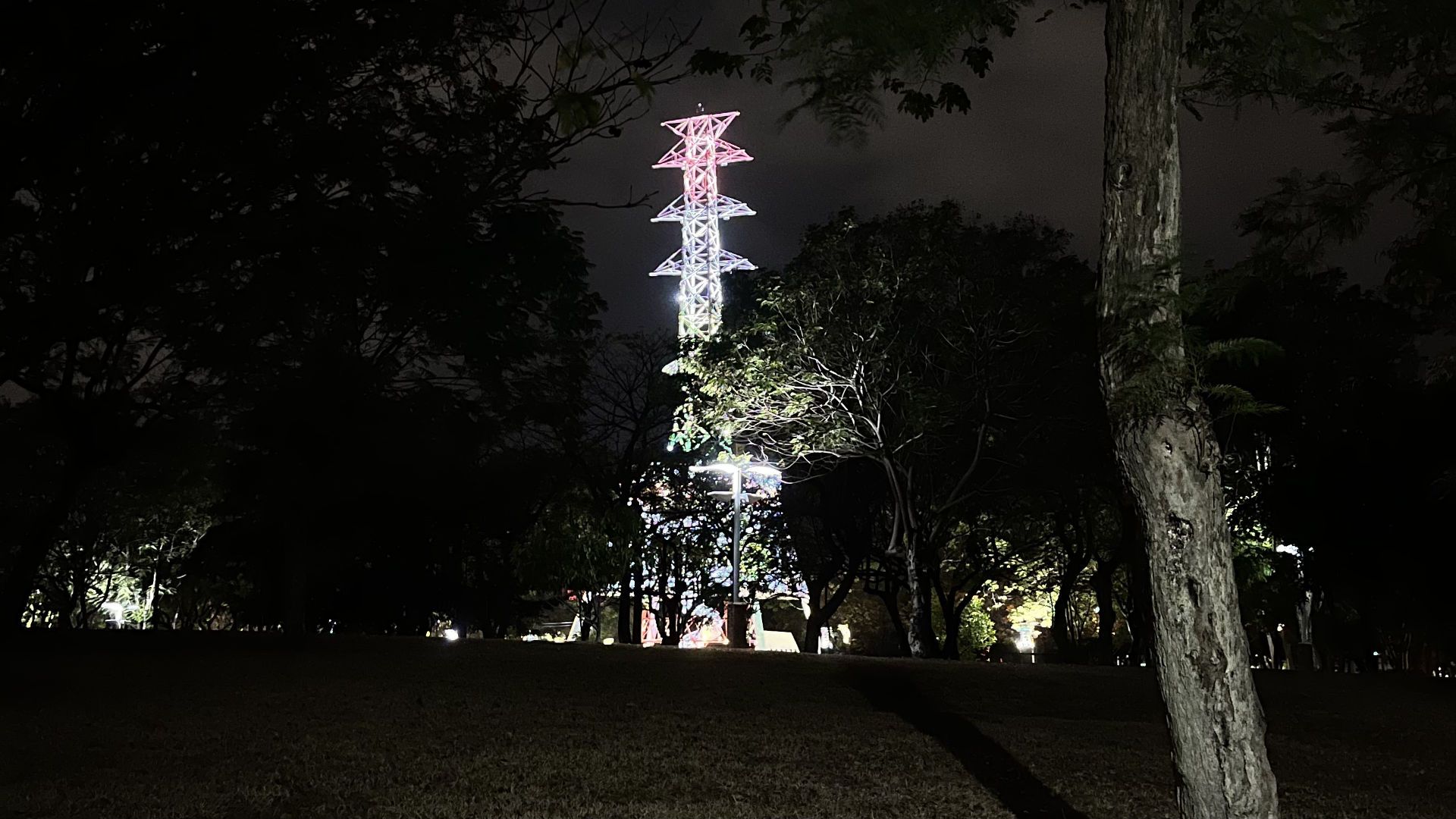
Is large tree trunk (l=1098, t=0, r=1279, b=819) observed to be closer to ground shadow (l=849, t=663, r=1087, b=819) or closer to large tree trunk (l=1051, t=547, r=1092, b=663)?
ground shadow (l=849, t=663, r=1087, b=819)

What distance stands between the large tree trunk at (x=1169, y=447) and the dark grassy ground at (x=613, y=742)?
2.10 meters

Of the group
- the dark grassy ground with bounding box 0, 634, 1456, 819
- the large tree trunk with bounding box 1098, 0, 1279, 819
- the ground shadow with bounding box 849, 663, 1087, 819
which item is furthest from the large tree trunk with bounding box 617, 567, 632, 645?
the large tree trunk with bounding box 1098, 0, 1279, 819

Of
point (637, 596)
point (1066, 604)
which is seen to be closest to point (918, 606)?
point (1066, 604)

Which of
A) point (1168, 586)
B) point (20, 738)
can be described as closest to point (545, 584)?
point (20, 738)

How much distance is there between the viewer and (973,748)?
8.45m

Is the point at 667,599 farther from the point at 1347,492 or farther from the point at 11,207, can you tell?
the point at 11,207

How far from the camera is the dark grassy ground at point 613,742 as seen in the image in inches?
256

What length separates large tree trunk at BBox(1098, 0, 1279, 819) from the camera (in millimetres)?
4551

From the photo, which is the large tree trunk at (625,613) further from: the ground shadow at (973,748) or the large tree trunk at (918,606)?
the ground shadow at (973,748)

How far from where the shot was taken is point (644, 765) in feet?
24.3

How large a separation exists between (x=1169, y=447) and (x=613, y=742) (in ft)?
16.2

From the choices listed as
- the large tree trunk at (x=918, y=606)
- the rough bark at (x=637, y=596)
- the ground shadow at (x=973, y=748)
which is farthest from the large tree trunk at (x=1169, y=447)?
the rough bark at (x=637, y=596)

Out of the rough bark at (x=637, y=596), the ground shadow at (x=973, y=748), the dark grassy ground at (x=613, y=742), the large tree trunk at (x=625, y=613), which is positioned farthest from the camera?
the large tree trunk at (x=625, y=613)

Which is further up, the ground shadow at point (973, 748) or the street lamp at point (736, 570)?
the street lamp at point (736, 570)
